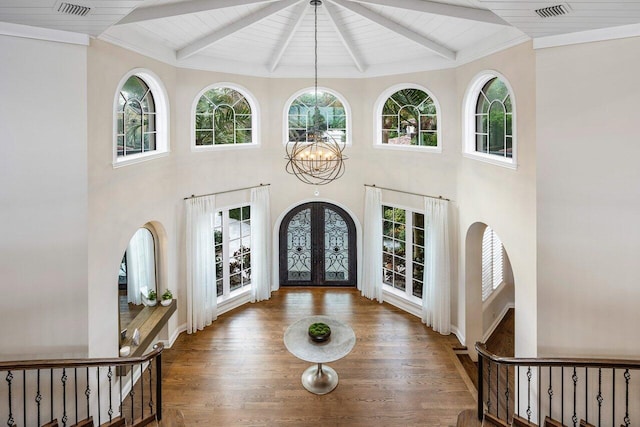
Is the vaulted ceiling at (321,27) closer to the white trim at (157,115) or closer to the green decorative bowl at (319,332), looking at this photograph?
the white trim at (157,115)

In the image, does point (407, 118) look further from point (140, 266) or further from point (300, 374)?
point (140, 266)

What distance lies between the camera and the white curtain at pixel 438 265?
303 inches

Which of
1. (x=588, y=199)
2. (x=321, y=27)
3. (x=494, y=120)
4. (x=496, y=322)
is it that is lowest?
(x=496, y=322)

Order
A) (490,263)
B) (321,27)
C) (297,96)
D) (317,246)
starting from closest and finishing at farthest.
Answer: (321,27) < (490,263) < (297,96) < (317,246)

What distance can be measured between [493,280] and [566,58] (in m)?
5.13

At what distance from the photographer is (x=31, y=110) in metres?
4.39

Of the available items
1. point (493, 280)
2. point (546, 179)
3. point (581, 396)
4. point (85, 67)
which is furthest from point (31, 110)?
point (493, 280)

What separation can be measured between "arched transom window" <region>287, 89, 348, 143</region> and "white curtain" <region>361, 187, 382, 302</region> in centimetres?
136

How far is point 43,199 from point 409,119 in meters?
6.12

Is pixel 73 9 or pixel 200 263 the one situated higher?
pixel 73 9

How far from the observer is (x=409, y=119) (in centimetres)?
830

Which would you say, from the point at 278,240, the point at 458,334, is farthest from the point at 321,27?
the point at 458,334

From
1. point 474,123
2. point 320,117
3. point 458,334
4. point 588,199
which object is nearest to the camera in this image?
point 588,199

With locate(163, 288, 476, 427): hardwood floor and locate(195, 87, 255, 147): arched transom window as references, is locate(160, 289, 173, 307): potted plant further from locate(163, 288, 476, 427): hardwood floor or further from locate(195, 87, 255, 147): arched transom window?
locate(195, 87, 255, 147): arched transom window
